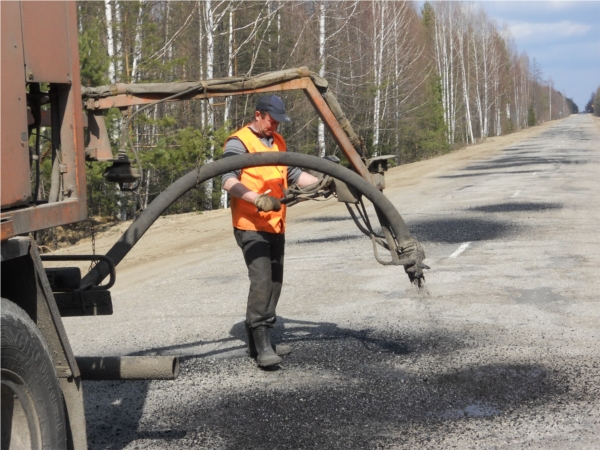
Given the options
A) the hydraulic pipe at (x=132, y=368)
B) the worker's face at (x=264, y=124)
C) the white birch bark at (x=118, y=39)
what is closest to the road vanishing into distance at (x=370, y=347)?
the hydraulic pipe at (x=132, y=368)

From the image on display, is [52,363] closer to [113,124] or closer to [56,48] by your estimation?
[56,48]

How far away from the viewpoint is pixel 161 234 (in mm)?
15500

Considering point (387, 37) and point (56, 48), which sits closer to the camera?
point (56, 48)

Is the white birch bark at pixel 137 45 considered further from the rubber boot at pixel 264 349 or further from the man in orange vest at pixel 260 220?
the rubber boot at pixel 264 349

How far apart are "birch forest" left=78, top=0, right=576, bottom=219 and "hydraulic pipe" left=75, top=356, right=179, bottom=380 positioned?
1503mm

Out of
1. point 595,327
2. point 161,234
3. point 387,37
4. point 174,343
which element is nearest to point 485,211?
point 161,234

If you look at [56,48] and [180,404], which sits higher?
[56,48]

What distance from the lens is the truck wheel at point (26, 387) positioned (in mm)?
3086

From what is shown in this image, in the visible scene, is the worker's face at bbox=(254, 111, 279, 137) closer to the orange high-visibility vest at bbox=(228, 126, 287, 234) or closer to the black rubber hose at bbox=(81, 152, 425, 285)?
the orange high-visibility vest at bbox=(228, 126, 287, 234)

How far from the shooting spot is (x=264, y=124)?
240 inches

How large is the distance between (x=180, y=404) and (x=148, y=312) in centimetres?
311

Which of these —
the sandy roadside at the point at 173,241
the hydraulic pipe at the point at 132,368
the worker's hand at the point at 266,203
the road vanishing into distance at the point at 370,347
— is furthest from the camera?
the sandy roadside at the point at 173,241

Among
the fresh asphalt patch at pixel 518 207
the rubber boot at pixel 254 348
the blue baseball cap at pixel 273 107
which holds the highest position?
the blue baseball cap at pixel 273 107

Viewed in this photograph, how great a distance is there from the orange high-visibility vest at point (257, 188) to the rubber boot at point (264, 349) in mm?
762
